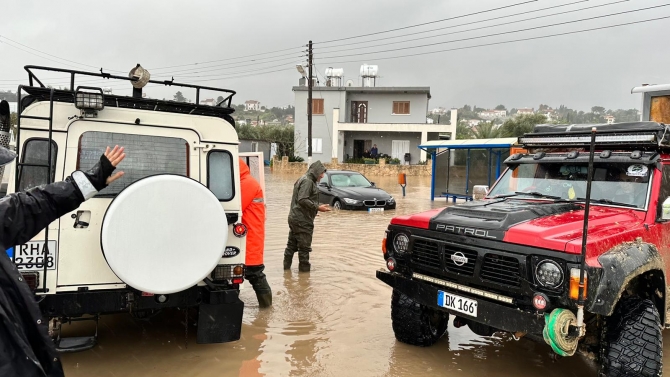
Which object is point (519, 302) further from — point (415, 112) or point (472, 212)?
point (415, 112)

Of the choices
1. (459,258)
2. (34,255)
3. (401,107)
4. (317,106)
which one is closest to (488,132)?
(401,107)

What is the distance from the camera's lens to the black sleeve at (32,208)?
7.29ft

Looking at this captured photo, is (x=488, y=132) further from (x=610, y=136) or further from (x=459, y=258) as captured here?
(x=459, y=258)

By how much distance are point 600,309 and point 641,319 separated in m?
0.52

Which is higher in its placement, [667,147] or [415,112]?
[415,112]

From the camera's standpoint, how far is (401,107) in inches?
1609

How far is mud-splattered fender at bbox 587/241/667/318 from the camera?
3369mm

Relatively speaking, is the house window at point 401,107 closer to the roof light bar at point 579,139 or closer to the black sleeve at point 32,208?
the roof light bar at point 579,139

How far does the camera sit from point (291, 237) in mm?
7859

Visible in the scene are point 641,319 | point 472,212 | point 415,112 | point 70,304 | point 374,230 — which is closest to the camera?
point 641,319

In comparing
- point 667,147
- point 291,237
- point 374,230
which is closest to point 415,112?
point 374,230

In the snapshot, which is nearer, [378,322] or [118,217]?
[118,217]

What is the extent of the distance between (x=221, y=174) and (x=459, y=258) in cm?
236

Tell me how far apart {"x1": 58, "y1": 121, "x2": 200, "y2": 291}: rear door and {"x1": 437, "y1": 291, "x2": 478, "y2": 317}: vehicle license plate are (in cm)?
241
